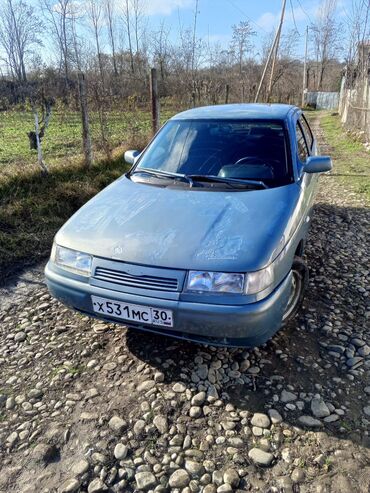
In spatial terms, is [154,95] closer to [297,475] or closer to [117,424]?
[117,424]

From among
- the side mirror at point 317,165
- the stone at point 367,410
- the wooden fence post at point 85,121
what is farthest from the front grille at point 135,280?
the wooden fence post at point 85,121

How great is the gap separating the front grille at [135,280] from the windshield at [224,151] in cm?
133

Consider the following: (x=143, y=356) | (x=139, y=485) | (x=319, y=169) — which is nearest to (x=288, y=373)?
(x=143, y=356)

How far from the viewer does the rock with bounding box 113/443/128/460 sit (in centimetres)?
197

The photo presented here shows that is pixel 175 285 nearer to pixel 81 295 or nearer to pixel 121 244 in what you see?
pixel 121 244

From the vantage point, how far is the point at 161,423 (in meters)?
2.17

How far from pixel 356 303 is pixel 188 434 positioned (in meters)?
2.05

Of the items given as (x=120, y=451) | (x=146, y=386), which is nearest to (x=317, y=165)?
(x=146, y=386)

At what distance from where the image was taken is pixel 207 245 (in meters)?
2.29

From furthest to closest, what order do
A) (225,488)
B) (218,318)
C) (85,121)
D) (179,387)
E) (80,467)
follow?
1. (85,121)
2. (179,387)
3. (218,318)
4. (80,467)
5. (225,488)

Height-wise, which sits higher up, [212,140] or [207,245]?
[212,140]

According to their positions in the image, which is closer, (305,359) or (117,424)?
(117,424)

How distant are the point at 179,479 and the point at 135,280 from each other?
109 cm

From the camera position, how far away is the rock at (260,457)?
6.31ft
